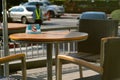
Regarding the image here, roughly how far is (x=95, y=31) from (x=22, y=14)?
75.7ft

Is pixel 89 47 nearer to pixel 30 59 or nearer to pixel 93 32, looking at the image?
pixel 93 32

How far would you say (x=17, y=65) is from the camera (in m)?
6.57

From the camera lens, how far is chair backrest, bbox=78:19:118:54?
5.29 metres

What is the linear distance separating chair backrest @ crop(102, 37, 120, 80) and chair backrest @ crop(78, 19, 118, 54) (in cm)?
225

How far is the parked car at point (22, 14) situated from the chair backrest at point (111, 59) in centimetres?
2451

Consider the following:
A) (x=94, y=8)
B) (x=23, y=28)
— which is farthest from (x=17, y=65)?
(x=94, y=8)

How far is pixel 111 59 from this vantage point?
3008 millimetres

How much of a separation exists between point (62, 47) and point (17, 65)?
201 cm

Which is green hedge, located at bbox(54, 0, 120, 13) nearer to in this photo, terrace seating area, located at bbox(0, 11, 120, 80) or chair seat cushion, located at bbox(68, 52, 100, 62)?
terrace seating area, located at bbox(0, 11, 120, 80)

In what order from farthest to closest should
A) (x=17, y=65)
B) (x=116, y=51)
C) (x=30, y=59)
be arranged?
(x=30, y=59)
(x=17, y=65)
(x=116, y=51)

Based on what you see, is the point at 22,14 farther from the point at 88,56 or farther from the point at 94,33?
the point at 88,56

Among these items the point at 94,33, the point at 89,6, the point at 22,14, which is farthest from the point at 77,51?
the point at 89,6

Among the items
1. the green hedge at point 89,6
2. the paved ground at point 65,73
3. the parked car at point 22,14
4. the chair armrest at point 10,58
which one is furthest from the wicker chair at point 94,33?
the green hedge at point 89,6

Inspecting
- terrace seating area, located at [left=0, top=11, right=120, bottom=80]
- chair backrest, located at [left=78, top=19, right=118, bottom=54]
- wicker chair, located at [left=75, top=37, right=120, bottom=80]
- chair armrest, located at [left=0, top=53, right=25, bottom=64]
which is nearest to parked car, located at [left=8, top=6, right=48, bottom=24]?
terrace seating area, located at [left=0, top=11, right=120, bottom=80]
